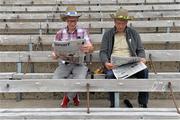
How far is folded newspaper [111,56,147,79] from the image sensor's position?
4.24 metres

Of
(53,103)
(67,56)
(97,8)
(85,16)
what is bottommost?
(53,103)

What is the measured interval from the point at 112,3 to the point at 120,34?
487 centimetres

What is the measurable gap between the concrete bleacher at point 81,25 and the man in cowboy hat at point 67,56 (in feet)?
0.71

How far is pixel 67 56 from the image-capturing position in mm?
4398

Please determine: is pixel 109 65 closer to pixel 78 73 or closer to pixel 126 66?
pixel 126 66

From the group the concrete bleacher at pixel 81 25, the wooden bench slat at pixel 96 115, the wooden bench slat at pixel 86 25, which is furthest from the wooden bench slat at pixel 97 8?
the wooden bench slat at pixel 96 115

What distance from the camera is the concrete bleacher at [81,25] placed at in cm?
503

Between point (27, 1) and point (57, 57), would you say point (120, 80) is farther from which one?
point (27, 1)

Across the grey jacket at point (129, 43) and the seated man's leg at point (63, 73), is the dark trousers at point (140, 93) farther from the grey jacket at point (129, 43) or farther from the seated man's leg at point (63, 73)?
the seated man's leg at point (63, 73)

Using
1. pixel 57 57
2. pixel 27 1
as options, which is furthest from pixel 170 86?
pixel 27 1

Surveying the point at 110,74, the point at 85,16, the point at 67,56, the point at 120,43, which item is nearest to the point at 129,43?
the point at 120,43

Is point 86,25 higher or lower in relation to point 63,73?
higher

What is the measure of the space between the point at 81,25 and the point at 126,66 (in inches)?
96.9

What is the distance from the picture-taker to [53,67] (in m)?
5.40
